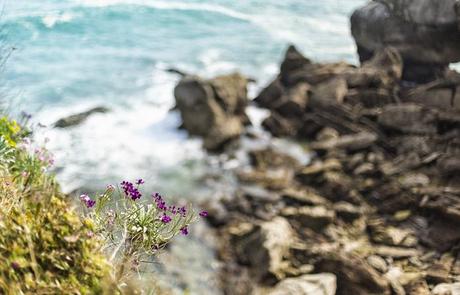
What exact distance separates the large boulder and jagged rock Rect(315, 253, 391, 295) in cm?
858

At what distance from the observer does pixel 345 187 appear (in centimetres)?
1523

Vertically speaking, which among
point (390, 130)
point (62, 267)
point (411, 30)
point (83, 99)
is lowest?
point (83, 99)

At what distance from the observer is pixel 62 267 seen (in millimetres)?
3424

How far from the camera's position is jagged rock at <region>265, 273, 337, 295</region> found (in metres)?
9.72

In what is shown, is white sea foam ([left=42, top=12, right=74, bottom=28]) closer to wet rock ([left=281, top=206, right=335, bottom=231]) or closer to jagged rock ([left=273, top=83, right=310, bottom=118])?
jagged rock ([left=273, top=83, right=310, bottom=118])

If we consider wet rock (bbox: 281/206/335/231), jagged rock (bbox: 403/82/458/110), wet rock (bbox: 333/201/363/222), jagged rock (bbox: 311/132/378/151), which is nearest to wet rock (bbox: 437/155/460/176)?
jagged rock (bbox: 311/132/378/151)

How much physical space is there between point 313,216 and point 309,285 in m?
3.82

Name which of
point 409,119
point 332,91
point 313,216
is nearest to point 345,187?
point 313,216

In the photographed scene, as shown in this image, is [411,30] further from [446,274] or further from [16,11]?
[16,11]

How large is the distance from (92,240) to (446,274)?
9972 mm

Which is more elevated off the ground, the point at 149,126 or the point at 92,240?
the point at 92,240

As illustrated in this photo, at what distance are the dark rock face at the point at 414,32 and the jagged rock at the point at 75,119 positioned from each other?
15127 mm

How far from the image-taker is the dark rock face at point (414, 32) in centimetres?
2230

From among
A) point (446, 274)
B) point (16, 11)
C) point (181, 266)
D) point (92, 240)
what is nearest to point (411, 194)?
point (446, 274)
